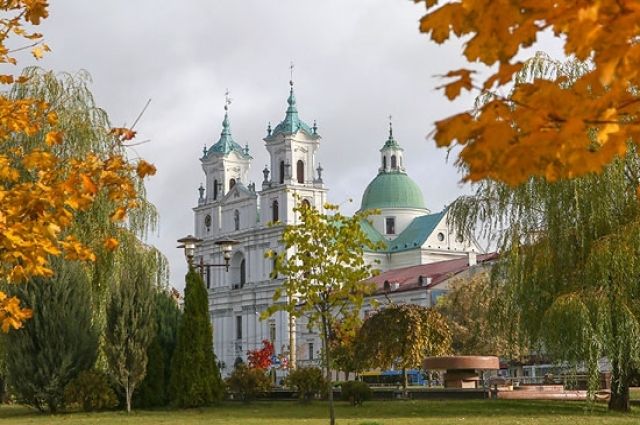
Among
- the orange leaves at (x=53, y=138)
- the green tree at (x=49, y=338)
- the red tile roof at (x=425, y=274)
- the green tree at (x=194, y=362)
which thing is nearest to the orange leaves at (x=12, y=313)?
the orange leaves at (x=53, y=138)

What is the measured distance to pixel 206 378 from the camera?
85.1 feet

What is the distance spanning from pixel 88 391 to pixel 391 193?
253 ft

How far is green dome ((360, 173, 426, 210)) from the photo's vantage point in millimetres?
100062

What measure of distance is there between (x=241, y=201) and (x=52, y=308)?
2946 inches

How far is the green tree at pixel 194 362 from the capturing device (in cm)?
2561

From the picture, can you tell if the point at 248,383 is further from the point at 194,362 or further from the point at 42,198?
the point at 42,198

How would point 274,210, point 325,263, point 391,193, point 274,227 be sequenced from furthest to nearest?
point 391,193 < point 274,210 < point 274,227 < point 325,263

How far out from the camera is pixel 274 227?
89062 millimetres

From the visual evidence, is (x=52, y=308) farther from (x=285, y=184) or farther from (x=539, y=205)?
(x=285, y=184)

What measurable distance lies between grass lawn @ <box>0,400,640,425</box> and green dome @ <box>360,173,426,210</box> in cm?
7352

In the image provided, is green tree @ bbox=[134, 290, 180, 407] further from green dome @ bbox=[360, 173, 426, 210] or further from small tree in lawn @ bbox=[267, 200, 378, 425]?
green dome @ bbox=[360, 173, 426, 210]

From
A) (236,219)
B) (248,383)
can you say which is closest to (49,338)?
(248,383)

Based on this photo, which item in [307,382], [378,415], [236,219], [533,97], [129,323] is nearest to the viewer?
[533,97]

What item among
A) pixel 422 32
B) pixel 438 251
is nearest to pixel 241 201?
pixel 438 251
